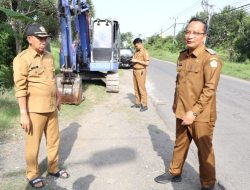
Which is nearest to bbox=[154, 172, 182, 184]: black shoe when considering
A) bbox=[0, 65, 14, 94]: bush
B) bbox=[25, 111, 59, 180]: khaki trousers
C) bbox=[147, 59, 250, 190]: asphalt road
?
bbox=[147, 59, 250, 190]: asphalt road

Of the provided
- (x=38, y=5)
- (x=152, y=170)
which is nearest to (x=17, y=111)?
(x=152, y=170)

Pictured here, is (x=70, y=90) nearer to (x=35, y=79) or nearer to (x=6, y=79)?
(x=6, y=79)

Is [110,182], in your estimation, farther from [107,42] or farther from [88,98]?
[107,42]

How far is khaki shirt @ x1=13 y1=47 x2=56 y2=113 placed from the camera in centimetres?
444

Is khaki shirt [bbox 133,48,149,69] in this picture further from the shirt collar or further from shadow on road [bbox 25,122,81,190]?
the shirt collar

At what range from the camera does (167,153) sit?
20.5ft

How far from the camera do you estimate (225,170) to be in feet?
18.1

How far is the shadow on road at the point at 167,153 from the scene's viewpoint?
4953mm

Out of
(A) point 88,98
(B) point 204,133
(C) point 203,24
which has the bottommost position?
(A) point 88,98

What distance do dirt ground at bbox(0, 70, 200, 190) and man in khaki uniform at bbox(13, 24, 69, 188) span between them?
0.53 m

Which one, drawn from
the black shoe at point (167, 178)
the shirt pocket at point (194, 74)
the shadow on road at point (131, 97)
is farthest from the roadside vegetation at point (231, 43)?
the shirt pocket at point (194, 74)

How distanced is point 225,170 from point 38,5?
1498 centimetres

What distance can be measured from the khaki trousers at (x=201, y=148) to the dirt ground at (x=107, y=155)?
286mm

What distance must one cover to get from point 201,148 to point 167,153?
6.02ft
